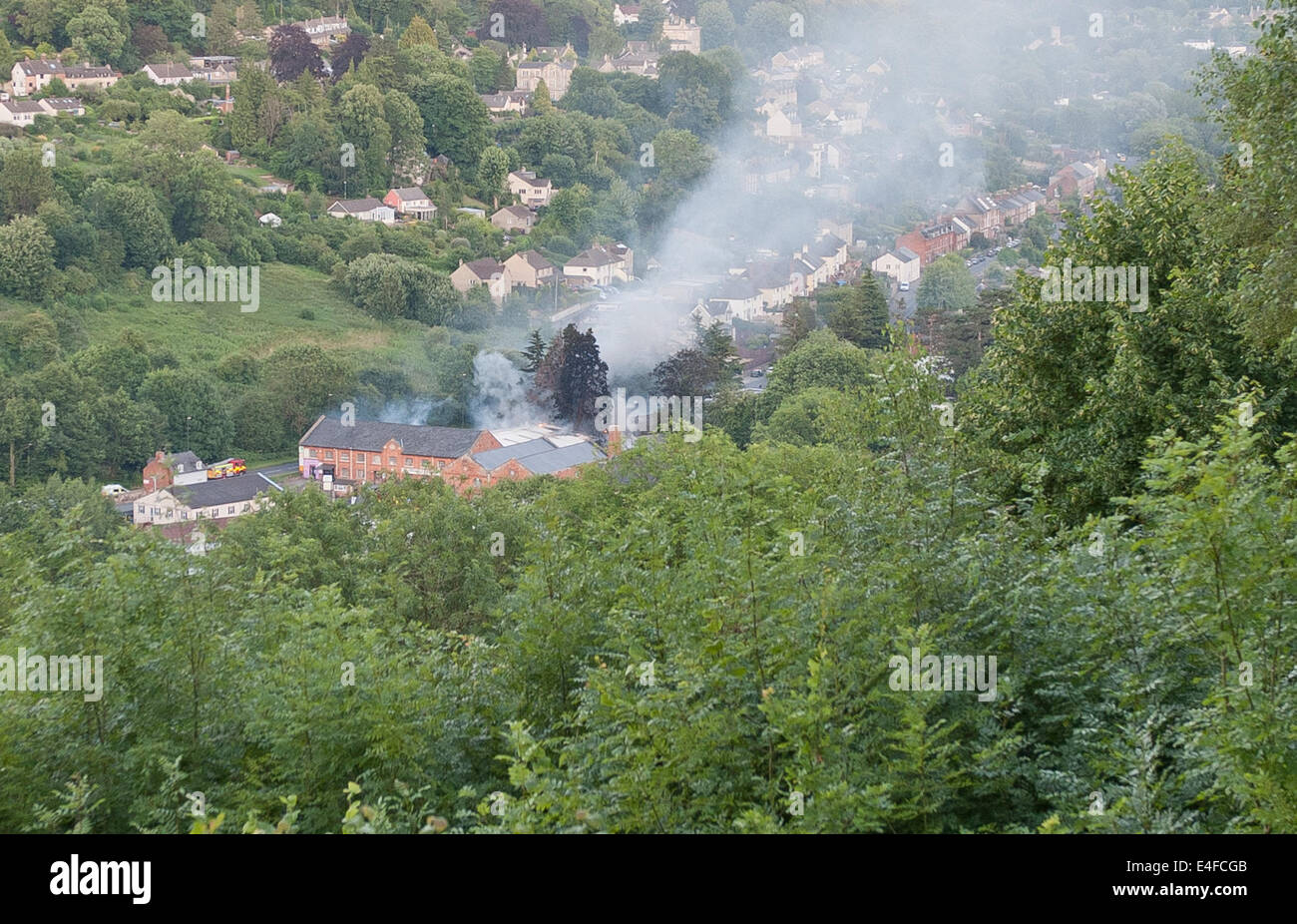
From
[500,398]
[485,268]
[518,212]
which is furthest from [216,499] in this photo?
[518,212]

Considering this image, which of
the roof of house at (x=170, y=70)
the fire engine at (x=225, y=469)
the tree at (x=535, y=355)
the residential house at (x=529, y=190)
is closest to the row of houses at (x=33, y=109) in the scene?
the roof of house at (x=170, y=70)

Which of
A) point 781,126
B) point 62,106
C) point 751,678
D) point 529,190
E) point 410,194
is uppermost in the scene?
point 781,126

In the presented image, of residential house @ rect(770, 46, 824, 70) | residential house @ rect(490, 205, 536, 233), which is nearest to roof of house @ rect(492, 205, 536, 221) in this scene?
residential house @ rect(490, 205, 536, 233)

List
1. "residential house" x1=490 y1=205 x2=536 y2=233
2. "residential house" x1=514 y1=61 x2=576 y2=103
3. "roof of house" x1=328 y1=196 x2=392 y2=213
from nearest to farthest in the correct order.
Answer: "roof of house" x1=328 y1=196 x2=392 y2=213
"residential house" x1=490 y1=205 x2=536 y2=233
"residential house" x1=514 y1=61 x2=576 y2=103

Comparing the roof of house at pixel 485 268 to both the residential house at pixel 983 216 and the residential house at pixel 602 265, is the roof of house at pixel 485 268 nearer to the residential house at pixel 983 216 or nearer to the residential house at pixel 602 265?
the residential house at pixel 602 265

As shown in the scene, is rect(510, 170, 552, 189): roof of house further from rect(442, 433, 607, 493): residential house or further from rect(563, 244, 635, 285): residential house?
rect(442, 433, 607, 493): residential house

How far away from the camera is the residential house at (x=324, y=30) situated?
91.1 metres

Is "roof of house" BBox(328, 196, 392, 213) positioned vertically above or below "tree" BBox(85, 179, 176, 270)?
above

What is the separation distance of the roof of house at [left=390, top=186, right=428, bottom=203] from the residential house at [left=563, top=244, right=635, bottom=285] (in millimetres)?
9436

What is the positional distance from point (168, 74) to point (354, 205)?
2103cm

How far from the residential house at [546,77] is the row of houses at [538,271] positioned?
33.0m

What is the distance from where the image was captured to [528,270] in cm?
6438

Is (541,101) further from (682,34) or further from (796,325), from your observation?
(796,325)

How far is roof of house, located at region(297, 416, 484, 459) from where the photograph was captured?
123ft
